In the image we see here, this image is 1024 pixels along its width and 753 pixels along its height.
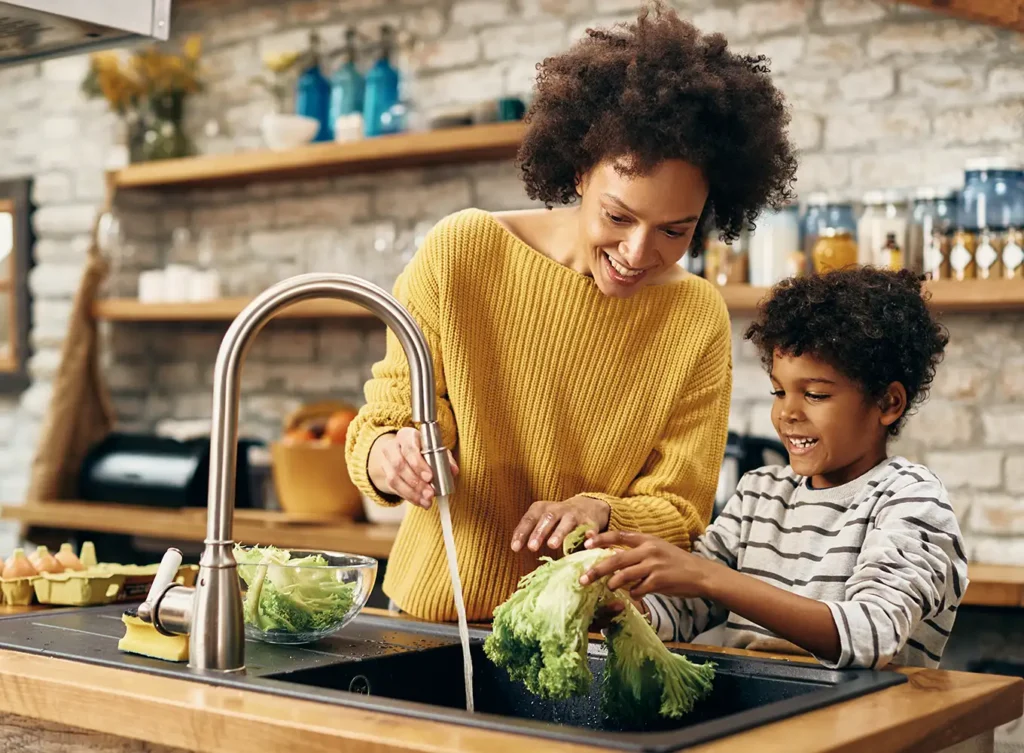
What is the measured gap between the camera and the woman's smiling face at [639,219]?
180 centimetres

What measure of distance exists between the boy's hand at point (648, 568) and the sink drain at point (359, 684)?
1.13ft

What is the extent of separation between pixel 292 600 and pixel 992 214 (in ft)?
7.90

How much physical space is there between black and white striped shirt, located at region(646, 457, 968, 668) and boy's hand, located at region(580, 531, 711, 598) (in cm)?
18

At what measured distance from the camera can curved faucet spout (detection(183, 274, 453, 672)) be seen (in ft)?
4.98

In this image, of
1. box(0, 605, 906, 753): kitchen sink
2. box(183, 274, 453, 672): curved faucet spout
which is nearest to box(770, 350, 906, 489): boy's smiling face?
box(0, 605, 906, 753): kitchen sink

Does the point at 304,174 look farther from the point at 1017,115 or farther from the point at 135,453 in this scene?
the point at 1017,115

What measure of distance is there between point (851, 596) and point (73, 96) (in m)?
4.51

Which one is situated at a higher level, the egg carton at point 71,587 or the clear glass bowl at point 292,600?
the clear glass bowl at point 292,600

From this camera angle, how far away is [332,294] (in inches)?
61.4

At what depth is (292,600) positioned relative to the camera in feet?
5.60

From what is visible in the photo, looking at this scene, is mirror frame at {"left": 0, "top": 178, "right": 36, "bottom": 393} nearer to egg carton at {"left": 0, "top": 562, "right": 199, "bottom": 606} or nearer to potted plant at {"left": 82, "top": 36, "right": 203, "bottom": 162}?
potted plant at {"left": 82, "top": 36, "right": 203, "bottom": 162}

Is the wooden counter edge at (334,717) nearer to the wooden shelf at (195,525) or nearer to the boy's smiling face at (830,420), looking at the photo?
the boy's smiling face at (830,420)

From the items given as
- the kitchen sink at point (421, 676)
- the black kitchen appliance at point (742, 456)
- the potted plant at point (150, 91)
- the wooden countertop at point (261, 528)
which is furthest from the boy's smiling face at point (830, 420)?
the potted plant at point (150, 91)

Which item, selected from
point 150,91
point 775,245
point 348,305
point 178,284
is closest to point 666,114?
point 775,245
